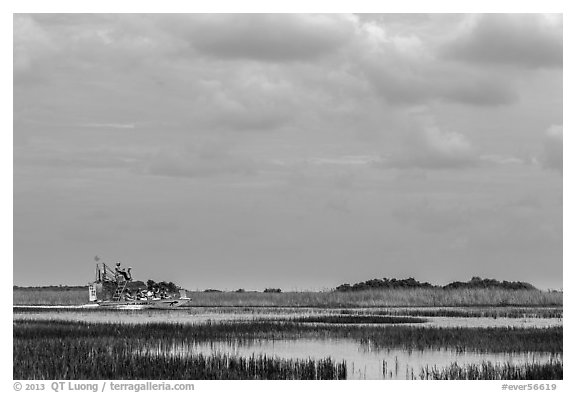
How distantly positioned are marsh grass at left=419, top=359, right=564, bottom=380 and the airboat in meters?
27.6

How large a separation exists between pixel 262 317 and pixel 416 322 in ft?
23.4

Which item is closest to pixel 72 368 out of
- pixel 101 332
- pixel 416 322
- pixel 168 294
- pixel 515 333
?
pixel 101 332

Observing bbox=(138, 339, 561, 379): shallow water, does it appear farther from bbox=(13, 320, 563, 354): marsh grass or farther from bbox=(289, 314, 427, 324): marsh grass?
bbox=(289, 314, 427, 324): marsh grass

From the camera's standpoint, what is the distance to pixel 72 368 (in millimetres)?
17172

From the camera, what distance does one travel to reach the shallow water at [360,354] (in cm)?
1858

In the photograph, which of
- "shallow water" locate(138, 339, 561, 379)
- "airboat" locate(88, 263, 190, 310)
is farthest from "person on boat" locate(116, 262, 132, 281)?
"shallow water" locate(138, 339, 561, 379)

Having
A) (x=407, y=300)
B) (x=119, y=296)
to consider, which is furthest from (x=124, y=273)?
(x=407, y=300)

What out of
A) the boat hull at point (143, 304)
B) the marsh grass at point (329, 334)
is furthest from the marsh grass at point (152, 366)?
the boat hull at point (143, 304)

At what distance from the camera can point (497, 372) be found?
17.3 m

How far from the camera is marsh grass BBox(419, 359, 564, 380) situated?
1688 cm

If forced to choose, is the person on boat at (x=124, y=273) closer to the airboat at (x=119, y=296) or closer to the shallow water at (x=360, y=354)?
the airboat at (x=119, y=296)
